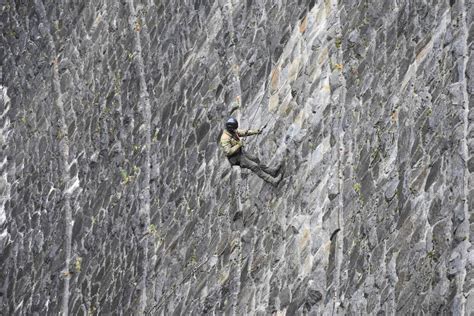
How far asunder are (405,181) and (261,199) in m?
4.13

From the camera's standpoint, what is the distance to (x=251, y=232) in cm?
2423

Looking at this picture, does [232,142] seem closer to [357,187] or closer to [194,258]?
[357,187]

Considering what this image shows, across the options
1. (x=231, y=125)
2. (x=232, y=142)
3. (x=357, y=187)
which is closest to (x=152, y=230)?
(x=232, y=142)

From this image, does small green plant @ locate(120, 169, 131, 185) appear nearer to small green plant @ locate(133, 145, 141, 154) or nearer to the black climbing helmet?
small green plant @ locate(133, 145, 141, 154)

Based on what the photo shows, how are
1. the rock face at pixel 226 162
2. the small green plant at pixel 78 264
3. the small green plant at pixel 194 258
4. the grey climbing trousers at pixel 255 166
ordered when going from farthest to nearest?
the small green plant at pixel 78 264
the small green plant at pixel 194 258
the grey climbing trousers at pixel 255 166
the rock face at pixel 226 162

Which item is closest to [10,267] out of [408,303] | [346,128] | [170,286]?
[170,286]

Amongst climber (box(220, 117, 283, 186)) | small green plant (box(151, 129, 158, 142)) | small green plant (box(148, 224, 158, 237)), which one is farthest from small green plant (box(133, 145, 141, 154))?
climber (box(220, 117, 283, 186))

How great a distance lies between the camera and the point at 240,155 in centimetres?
2352

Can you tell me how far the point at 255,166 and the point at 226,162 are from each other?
183 centimetres

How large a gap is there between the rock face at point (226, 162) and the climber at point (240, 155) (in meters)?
0.26

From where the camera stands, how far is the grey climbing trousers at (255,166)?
77.2 ft

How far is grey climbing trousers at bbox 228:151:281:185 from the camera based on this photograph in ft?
77.2

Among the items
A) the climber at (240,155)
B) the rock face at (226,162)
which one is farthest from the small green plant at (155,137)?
the climber at (240,155)

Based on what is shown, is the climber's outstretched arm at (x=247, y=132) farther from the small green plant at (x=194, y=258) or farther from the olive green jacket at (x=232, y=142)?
the small green plant at (x=194, y=258)
